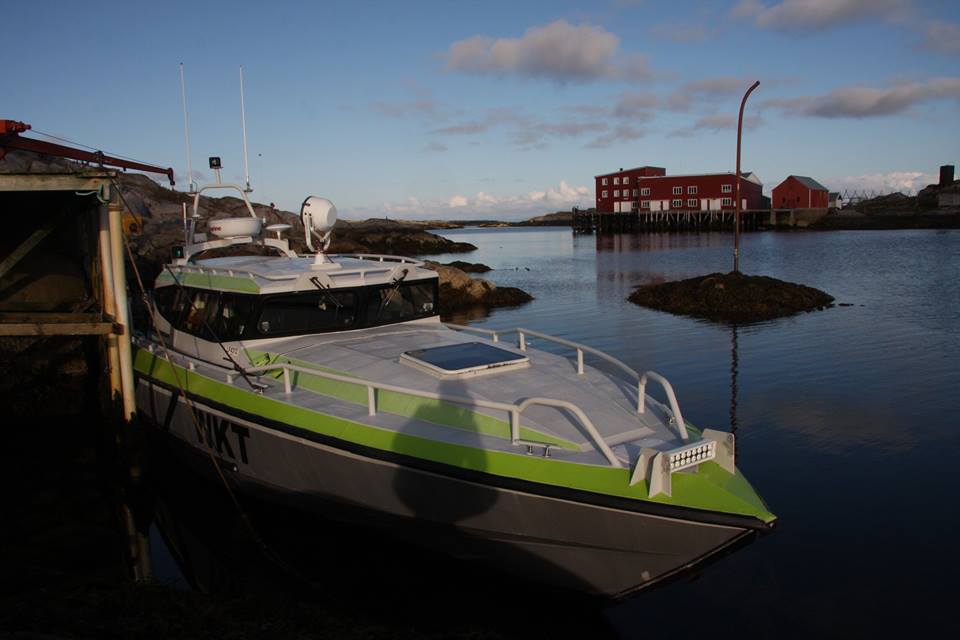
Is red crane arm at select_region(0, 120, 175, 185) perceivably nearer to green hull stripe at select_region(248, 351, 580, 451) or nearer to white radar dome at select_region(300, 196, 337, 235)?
white radar dome at select_region(300, 196, 337, 235)

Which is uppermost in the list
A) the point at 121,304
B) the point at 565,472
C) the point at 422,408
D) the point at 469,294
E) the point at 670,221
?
the point at 670,221

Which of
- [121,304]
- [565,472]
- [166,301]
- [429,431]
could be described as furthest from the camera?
[166,301]

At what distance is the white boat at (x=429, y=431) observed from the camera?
5566 mm

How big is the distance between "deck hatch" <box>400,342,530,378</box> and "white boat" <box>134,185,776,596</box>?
26 millimetres

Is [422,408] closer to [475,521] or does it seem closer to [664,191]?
[475,521]

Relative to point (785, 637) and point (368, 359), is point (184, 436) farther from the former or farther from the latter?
point (785, 637)

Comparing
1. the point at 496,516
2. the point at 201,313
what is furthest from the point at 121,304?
the point at 496,516

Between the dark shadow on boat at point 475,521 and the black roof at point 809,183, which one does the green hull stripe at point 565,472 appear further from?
the black roof at point 809,183

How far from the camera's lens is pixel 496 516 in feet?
19.4

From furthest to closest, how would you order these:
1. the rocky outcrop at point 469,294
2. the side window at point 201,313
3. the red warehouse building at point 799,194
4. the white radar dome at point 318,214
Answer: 1. the red warehouse building at point 799,194
2. the rocky outcrop at point 469,294
3. the white radar dome at point 318,214
4. the side window at point 201,313

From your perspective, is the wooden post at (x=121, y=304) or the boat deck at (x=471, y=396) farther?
the wooden post at (x=121, y=304)

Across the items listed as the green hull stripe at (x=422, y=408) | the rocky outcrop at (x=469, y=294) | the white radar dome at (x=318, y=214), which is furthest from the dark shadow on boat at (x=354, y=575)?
the rocky outcrop at (x=469, y=294)

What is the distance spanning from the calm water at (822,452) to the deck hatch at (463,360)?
2.47 m

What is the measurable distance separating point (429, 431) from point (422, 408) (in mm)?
411
